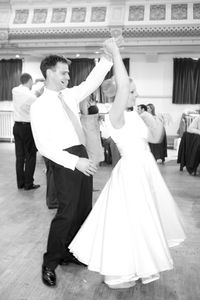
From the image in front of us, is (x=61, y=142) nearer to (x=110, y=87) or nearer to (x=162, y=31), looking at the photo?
(x=110, y=87)

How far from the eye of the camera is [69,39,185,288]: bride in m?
2.19

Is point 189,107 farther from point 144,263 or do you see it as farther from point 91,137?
point 144,263

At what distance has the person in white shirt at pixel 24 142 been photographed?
521 centimetres

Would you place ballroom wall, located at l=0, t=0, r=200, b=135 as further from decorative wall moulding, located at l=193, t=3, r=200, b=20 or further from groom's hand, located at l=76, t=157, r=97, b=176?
groom's hand, located at l=76, t=157, r=97, b=176

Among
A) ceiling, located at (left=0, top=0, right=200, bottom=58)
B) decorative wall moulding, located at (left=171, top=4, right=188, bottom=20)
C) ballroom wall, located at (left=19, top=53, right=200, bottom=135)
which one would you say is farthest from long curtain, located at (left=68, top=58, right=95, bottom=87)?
decorative wall moulding, located at (left=171, top=4, right=188, bottom=20)

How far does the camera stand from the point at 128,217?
2.23 m

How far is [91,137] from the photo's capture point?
3680mm

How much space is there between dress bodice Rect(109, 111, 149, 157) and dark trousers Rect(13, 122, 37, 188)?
312 cm

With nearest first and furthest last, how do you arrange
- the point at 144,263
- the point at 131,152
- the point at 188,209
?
the point at 144,263
the point at 131,152
the point at 188,209

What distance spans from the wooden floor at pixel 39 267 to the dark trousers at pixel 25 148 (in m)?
0.36

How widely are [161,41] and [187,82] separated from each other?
1969 millimetres

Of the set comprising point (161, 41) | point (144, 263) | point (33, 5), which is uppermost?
point (33, 5)

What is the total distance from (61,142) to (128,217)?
66 cm

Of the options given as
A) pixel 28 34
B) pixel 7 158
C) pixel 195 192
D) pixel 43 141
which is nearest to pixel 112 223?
pixel 43 141
